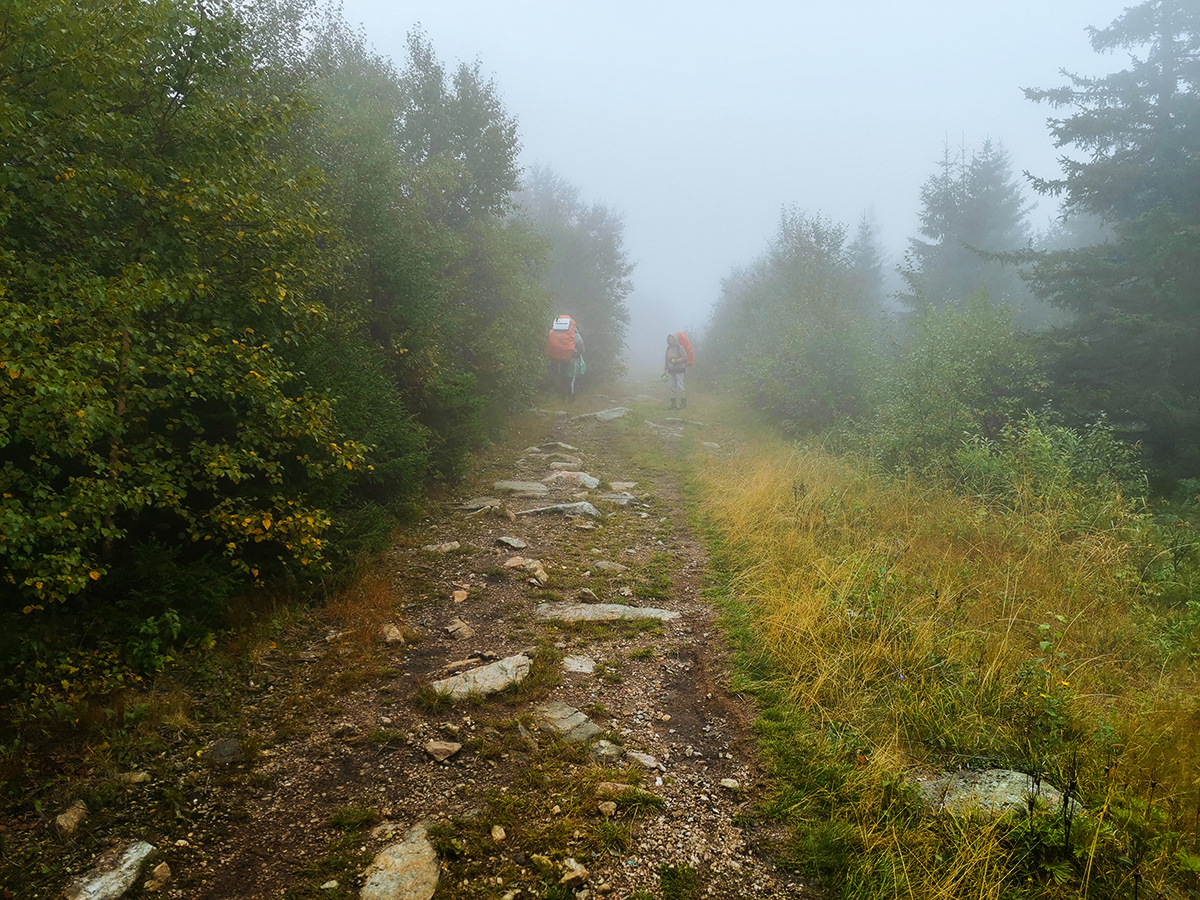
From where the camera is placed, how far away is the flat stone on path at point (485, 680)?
4.20m

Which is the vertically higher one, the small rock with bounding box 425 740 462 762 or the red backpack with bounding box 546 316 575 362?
the red backpack with bounding box 546 316 575 362

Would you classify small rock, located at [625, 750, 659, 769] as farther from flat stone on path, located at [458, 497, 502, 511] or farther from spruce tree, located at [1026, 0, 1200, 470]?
spruce tree, located at [1026, 0, 1200, 470]

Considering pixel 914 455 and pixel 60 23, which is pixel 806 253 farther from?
pixel 60 23

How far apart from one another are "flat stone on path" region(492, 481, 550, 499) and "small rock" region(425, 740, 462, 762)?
227 inches

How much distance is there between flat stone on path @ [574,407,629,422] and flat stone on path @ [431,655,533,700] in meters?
12.6

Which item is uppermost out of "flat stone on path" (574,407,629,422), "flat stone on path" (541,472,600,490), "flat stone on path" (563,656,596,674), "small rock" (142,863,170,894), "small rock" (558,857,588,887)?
"flat stone on path" (574,407,629,422)

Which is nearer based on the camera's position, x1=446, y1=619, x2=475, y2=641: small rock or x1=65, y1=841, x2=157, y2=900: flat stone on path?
x1=65, y1=841, x2=157, y2=900: flat stone on path

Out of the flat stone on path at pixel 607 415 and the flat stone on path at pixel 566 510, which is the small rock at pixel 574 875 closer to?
the flat stone on path at pixel 566 510

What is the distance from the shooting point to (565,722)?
3.89 m

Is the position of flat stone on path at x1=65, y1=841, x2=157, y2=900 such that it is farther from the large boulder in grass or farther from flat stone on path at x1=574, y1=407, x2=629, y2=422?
flat stone on path at x1=574, y1=407, x2=629, y2=422

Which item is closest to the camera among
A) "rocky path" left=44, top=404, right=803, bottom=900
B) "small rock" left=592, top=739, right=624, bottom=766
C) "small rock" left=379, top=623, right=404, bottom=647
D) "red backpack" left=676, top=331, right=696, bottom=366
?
"rocky path" left=44, top=404, right=803, bottom=900

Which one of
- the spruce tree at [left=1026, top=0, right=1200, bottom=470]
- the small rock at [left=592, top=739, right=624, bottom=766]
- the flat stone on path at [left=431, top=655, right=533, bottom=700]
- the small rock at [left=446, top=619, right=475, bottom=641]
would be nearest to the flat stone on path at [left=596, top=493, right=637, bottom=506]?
the small rock at [left=446, top=619, right=475, bottom=641]

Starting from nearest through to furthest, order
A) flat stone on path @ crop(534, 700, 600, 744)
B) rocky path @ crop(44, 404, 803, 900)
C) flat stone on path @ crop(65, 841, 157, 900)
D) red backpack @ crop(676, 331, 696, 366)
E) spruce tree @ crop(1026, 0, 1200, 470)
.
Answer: flat stone on path @ crop(65, 841, 157, 900) < rocky path @ crop(44, 404, 803, 900) < flat stone on path @ crop(534, 700, 600, 744) < spruce tree @ crop(1026, 0, 1200, 470) < red backpack @ crop(676, 331, 696, 366)

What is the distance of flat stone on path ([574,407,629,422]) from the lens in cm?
1698
